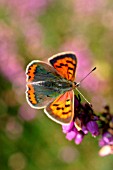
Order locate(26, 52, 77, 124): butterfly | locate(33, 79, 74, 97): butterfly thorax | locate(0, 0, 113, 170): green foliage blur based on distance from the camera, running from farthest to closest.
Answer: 1. locate(0, 0, 113, 170): green foliage blur
2. locate(33, 79, 74, 97): butterfly thorax
3. locate(26, 52, 77, 124): butterfly

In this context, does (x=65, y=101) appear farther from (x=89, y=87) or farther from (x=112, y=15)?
(x=112, y=15)

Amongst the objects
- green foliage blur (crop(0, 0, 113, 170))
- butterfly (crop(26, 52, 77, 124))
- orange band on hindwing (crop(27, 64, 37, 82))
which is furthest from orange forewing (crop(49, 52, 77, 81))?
green foliage blur (crop(0, 0, 113, 170))

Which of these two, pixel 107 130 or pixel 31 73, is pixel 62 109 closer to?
pixel 31 73

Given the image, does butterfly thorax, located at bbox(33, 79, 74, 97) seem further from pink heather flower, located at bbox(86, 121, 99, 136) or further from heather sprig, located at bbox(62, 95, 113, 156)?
pink heather flower, located at bbox(86, 121, 99, 136)

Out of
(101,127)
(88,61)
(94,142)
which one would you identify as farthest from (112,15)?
(101,127)

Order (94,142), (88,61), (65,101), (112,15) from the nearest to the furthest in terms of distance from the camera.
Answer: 1. (65,101)
2. (94,142)
3. (88,61)
4. (112,15)

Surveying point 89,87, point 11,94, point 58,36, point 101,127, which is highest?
point 58,36

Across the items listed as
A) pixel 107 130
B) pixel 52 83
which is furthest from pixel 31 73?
pixel 107 130
